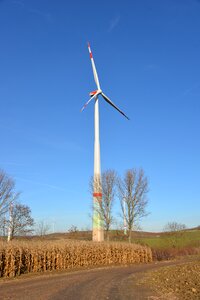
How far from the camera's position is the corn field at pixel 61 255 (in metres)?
21.5

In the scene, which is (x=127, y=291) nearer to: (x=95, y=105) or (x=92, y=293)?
(x=92, y=293)

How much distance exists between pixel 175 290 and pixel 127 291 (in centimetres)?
183

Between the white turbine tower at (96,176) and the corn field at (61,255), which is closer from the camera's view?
the corn field at (61,255)

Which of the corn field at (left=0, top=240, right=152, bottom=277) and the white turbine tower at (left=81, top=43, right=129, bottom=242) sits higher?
the white turbine tower at (left=81, top=43, right=129, bottom=242)

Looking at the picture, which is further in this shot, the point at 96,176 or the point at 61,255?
the point at 96,176

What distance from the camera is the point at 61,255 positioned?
86.9 ft

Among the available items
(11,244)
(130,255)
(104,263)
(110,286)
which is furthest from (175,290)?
(130,255)

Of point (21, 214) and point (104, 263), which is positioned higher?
point (21, 214)

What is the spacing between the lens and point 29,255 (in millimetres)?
23469

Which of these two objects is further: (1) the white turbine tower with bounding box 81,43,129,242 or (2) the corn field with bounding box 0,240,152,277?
(1) the white turbine tower with bounding box 81,43,129,242

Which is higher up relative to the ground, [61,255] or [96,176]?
[96,176]

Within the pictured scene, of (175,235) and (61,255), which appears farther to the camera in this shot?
(175,235)

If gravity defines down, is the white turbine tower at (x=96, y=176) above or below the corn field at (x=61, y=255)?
above

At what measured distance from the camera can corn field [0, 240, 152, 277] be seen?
21.5 m
